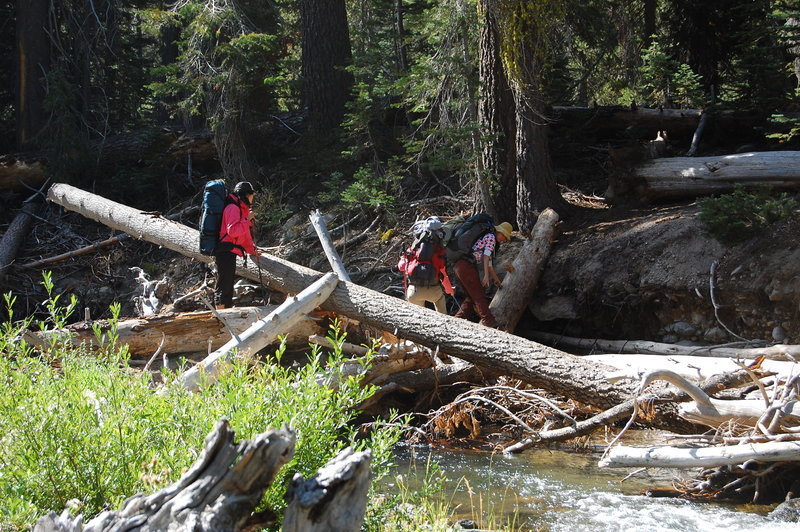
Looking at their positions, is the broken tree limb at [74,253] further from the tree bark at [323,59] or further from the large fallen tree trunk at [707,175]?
the large fallen tree trunk at [707,175]

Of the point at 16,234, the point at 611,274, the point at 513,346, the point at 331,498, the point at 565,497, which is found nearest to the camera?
the point at 331,498

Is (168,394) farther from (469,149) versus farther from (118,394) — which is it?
(469,149)

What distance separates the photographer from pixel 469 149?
12.2 metres

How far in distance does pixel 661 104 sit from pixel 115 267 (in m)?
Result: 11.9

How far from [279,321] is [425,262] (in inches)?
83.1

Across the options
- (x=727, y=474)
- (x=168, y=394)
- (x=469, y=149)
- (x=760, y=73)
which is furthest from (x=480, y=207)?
(x=168, y=394)

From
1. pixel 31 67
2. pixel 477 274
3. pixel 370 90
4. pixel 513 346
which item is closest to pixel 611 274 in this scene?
pixel 477 274

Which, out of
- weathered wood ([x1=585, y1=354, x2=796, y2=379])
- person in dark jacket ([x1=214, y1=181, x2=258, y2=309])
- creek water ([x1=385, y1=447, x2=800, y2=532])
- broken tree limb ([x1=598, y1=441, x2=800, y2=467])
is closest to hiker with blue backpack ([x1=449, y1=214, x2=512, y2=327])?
weathered wood ([x1=585, y1=354, x2=796, y2=379])

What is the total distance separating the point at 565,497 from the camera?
658cm

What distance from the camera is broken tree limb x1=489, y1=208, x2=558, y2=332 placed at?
10547mm

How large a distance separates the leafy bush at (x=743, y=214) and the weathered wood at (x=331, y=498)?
8.24 meters

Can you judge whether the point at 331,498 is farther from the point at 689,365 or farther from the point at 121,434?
the point at 689,365

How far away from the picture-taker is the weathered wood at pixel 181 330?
31.4 feet

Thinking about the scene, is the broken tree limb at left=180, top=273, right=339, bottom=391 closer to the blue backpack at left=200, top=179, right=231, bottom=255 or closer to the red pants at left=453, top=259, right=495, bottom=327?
the blue backpack at left=200, top=179, right=231, bottom=255
